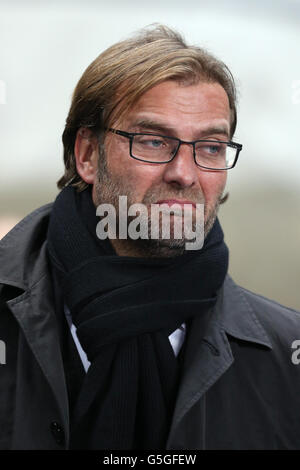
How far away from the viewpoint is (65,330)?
1812mm

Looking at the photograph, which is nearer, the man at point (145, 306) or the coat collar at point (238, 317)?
the man at point (145, 306)

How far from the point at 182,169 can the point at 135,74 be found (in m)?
0.33

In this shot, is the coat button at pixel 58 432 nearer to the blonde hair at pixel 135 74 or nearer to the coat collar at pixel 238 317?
the coat collar at pixel 238 317

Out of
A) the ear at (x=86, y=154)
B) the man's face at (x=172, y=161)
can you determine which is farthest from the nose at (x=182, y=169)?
the ear at (x=86, y=154)

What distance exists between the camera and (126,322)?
1.71 m

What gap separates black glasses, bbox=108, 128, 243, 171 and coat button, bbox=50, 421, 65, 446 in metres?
0.78

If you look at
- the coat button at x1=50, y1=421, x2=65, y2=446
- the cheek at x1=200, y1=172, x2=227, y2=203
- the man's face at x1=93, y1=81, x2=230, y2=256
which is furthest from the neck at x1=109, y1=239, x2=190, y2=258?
the coat button at x1=50, y1=421, x2=65, y2=446

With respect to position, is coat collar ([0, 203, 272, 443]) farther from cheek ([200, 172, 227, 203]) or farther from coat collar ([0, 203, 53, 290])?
cheek ([200, 172, 227, 203])

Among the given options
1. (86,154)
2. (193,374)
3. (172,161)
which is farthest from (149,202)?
(193,374)

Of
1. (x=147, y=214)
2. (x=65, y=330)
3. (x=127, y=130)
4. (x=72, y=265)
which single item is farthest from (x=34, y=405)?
(x=127, y=130)

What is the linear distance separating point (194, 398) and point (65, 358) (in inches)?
15.4

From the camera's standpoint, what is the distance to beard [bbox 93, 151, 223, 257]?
1761mm

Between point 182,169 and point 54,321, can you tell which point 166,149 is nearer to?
point 182,169

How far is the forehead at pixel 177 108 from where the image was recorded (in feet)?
5.80
